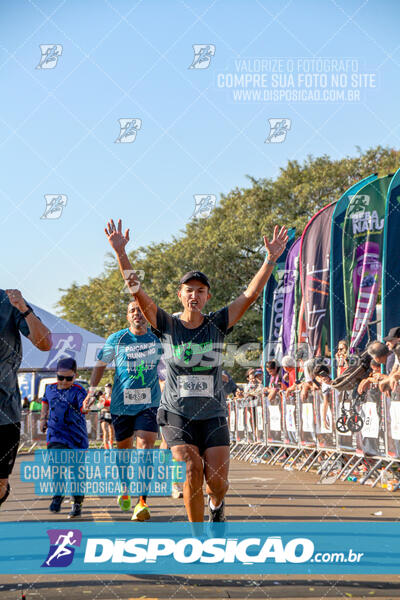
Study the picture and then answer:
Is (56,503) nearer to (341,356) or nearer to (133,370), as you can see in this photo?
(133,370)

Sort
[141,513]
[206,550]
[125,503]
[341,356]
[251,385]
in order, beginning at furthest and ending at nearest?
[251,385], [341,356], [125,503], [141,513], [206,550]

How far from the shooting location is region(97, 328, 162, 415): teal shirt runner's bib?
342 inches

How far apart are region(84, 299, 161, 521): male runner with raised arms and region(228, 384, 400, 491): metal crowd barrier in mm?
3589

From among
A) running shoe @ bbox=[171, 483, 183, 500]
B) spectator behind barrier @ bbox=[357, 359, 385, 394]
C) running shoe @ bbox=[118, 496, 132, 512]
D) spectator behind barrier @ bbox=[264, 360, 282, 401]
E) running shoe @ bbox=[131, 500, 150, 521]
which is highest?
spectator behind barrier @ bbox=[357, 359, 385, 394]

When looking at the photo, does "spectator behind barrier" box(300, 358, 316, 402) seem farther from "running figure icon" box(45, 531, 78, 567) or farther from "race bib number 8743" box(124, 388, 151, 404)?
"running figure icon" box(45, 531, 78, 567)

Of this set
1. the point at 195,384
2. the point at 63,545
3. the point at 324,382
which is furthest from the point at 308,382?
the point at 195,384

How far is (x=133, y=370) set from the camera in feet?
28.7

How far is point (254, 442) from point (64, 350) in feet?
44.0

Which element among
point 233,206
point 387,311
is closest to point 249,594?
point 387,311

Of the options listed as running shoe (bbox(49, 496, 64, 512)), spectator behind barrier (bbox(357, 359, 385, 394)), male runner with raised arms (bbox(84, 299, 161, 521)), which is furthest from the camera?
spectator behind barrier (bbox(357, 359, 385, 394))

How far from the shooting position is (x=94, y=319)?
61.6 metres

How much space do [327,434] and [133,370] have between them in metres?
6.15

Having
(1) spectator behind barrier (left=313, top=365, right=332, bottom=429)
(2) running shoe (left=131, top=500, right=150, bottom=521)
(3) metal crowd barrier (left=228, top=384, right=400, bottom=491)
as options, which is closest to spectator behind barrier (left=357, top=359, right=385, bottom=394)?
→ (3) metal crowd barrier (left=228, top=384, right=400, bottom=491)

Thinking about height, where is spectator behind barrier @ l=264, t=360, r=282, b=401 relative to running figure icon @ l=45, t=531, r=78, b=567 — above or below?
above
